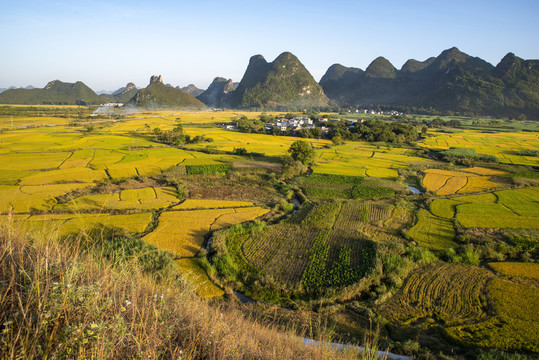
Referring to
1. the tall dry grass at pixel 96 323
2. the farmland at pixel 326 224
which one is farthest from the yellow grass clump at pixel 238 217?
the tall dry grass at pixel 96 323

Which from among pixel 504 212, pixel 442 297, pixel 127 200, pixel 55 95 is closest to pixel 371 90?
pixel 504 212

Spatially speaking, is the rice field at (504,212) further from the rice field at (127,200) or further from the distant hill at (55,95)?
the distant hill at (55,95)

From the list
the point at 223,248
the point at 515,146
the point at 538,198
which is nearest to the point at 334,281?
the point at 223,248

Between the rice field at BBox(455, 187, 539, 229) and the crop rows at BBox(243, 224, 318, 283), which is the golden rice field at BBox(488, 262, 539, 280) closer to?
the rice field at BBox(455, 187, 539, 229)

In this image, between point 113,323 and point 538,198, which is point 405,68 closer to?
point 538,198

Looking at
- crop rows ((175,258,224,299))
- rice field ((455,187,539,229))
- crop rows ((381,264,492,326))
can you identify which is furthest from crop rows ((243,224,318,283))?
rice field ((455,187,539,229))

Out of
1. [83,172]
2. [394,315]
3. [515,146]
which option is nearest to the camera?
[394,315]

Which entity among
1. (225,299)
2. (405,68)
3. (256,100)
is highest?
(405,68)

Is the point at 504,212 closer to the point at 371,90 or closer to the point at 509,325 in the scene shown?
the point at 509,325
